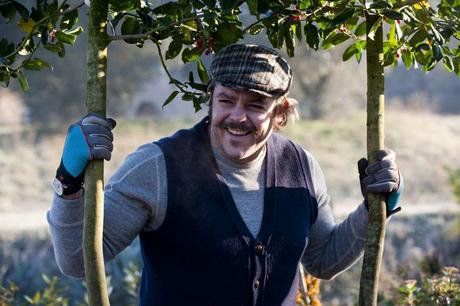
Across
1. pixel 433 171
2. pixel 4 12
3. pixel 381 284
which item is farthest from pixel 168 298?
pixel 433 171

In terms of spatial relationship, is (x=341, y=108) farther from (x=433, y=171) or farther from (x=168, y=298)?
(x=168, y=298)

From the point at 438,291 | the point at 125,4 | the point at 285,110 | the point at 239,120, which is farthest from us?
the point at 438,291

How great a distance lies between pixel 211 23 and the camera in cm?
253

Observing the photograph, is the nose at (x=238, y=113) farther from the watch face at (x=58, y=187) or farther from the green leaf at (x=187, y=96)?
the watch face at (x=58, y=187)

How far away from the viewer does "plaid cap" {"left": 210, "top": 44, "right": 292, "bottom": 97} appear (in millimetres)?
2635

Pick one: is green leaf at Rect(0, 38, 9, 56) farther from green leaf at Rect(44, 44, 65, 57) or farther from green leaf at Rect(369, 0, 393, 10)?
green leaf at Rect(369, 0, 393, 10)

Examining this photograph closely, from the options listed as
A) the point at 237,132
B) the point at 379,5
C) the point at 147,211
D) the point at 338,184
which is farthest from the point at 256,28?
the point at 338,184

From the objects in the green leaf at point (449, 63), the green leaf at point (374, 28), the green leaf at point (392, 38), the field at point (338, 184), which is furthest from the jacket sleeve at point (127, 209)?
the field at point (338, 184)

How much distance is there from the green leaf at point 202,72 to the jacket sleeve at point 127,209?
0.29 metres

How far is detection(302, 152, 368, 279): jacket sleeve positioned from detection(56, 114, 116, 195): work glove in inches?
40.5

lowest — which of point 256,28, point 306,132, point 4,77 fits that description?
point 4,77

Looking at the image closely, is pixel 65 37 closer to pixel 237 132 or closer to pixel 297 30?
pixel 237 132

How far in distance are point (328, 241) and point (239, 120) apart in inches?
29.5

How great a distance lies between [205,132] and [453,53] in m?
0.91
